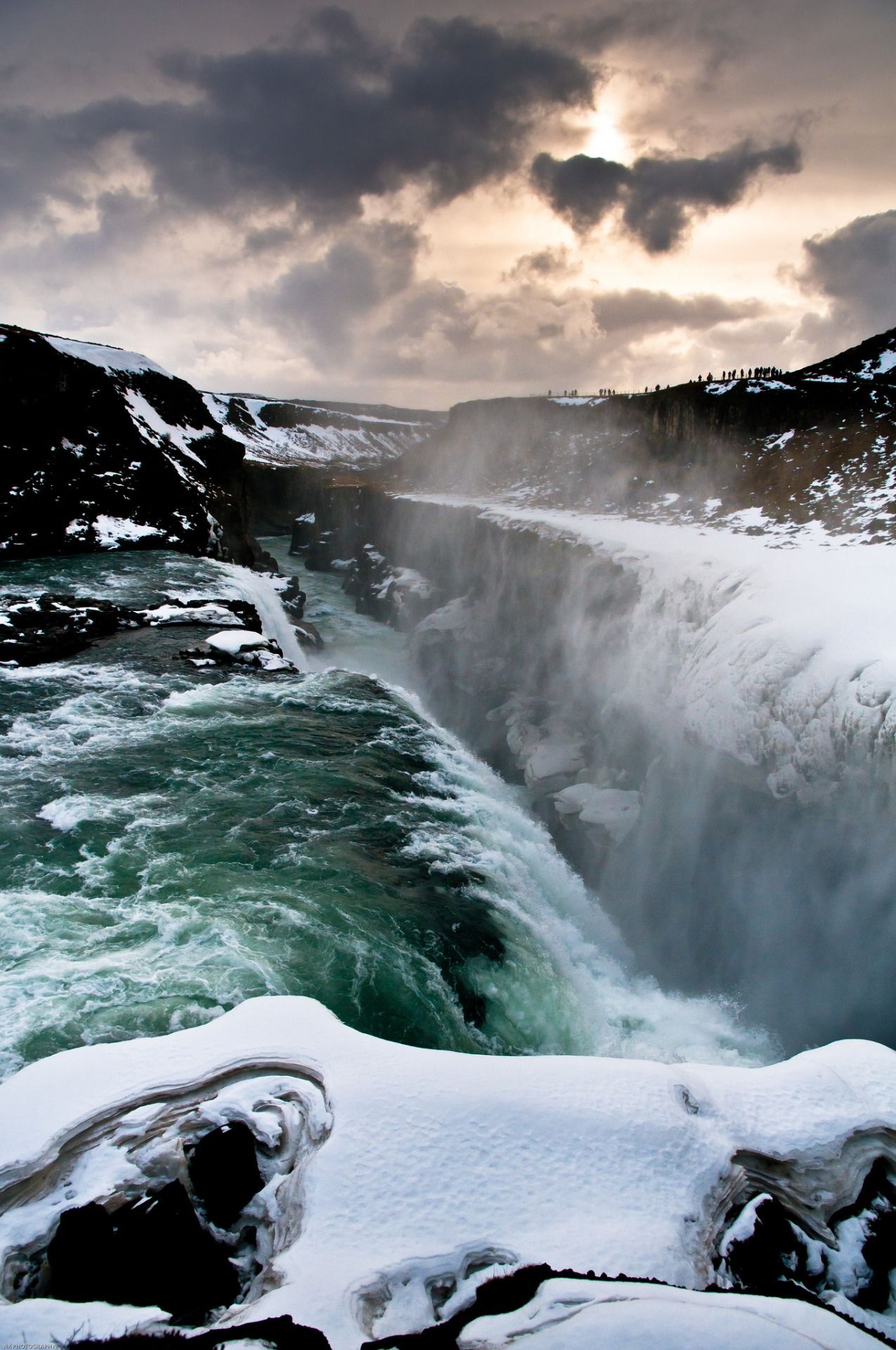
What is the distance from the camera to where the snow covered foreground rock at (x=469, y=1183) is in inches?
112

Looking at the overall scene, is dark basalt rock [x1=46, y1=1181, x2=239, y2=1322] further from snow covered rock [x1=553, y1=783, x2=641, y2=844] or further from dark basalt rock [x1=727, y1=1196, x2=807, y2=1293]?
snow covered rock [x1=553, y1=783, x2=641, y2=844]

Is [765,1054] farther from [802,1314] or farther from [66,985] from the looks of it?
[66,985]

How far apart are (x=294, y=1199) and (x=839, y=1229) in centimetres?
299

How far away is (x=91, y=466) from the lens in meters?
27.8

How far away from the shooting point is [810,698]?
10672 millimetres

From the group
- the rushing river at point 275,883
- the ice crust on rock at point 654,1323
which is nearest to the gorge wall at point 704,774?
the rushing river at point 275,883

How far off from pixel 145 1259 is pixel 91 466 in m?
30.9

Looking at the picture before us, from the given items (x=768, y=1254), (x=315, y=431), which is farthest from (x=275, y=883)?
(x=315, y=431)

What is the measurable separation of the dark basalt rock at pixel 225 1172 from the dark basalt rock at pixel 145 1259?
0.64ft

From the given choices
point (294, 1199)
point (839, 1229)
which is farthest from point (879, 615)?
point (294, 1199)

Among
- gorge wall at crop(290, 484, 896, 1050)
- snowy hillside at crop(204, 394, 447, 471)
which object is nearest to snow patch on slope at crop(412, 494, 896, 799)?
gorge wall at crop(290, 484, 896, 1050)

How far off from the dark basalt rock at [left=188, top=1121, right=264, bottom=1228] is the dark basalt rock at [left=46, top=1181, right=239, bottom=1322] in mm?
194

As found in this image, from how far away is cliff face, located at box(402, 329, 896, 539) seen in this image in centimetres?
2339

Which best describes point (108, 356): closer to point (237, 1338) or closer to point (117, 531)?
point (117, 531)
